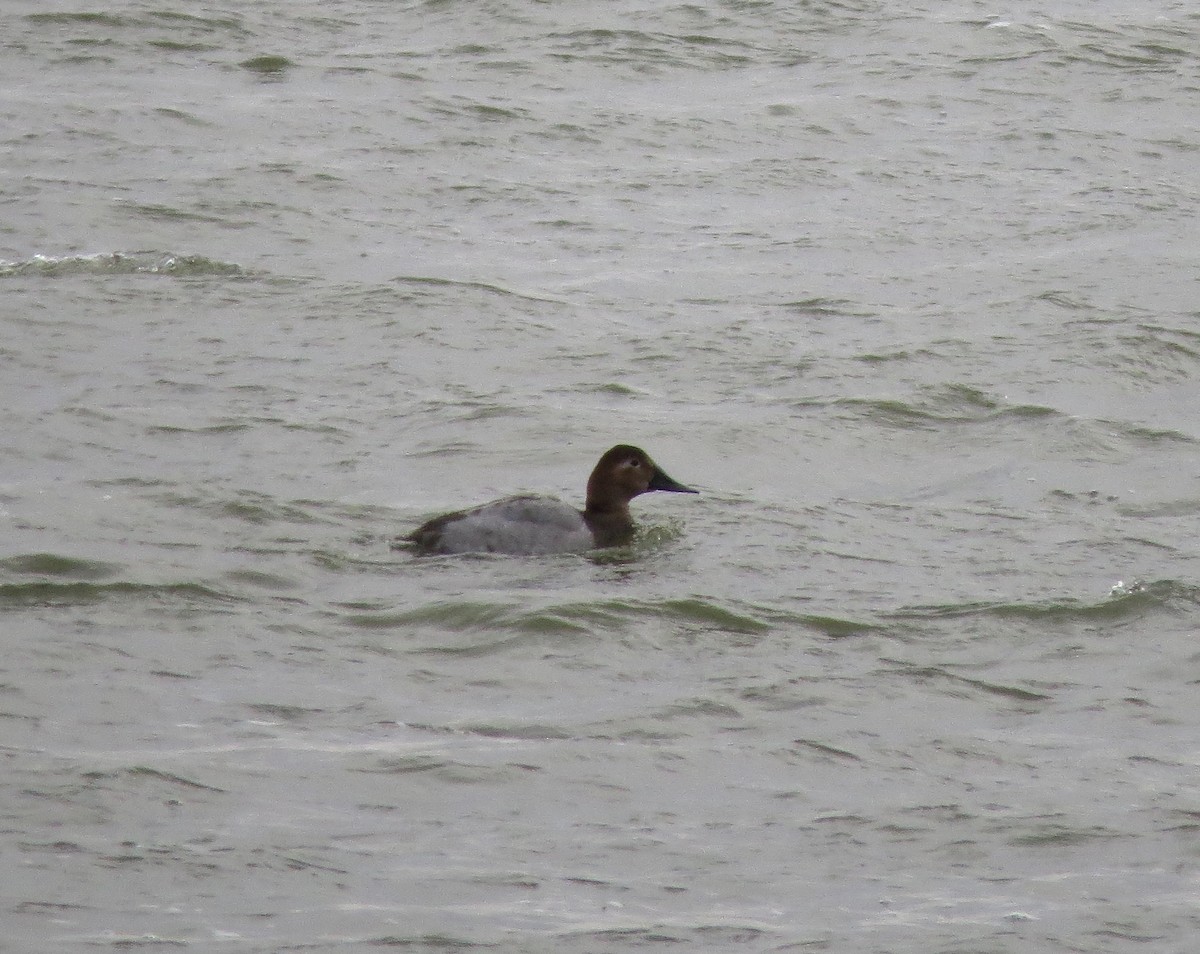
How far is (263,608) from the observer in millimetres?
9102

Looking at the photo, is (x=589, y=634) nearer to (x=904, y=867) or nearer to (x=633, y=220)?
(x=904, y=867)

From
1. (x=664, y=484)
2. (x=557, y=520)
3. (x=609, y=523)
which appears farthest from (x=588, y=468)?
(x=557, y=520)

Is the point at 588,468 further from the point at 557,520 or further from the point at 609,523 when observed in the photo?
the point at 557,520

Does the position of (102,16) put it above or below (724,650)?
above

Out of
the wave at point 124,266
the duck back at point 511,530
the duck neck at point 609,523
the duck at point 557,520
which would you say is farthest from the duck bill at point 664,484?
the wave at point 124,266

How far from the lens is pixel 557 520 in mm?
10258

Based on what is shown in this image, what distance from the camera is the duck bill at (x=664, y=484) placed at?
1062 cm

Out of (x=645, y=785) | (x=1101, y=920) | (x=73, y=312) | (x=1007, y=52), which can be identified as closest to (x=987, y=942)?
(x=1101, y=920)

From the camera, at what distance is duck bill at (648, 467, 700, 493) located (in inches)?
418

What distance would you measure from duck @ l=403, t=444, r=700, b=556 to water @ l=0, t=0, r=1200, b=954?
0.52ft

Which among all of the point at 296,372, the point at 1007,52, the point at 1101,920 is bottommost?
the point at 1101,920

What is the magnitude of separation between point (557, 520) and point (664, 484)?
71cm

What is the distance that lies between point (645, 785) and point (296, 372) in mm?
5704

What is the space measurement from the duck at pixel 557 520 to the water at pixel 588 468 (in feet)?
0.52
